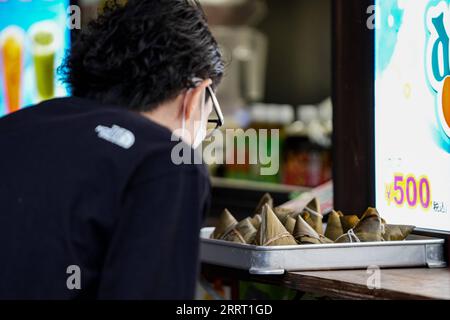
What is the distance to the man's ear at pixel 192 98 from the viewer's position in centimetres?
152

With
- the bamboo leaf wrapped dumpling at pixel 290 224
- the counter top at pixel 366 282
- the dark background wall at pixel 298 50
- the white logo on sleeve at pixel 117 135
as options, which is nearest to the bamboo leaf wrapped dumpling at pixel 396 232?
the counter top at pixel 366 282

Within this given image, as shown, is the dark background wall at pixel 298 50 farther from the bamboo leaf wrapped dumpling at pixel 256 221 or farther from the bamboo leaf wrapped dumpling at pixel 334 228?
the bamboo leaf wrapped dumpling at pixel 334 228

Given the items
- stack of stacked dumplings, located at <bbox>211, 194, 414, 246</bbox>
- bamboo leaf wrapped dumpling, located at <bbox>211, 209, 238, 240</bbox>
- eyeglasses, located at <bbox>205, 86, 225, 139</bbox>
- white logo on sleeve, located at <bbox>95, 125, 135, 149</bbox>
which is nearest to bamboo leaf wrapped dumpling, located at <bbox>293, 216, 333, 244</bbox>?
stack of stacked dumplings, located at <bbox>211, 194, 414, 246</bbox>

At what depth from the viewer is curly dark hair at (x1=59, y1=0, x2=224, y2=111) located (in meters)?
1.45

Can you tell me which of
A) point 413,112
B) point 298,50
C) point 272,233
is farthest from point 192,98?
point 298,50

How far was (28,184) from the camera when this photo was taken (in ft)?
4.31

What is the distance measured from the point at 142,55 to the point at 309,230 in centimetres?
66

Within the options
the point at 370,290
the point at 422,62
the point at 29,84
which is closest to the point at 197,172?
the point at 370,290

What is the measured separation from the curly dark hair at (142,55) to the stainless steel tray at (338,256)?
1.52 feet

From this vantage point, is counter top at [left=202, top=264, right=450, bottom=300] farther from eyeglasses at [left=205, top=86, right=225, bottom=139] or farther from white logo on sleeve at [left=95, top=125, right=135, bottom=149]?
white logo on sleeve at [left=95, top=125, right=135, bottom=149]

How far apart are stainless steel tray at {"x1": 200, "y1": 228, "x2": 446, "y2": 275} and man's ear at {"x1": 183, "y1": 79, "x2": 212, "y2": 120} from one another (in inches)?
15.9

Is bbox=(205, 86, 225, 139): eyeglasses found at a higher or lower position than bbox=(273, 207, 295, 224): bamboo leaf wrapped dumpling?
higher

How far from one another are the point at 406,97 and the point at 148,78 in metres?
0.83

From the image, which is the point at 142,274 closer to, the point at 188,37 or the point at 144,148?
the point at 144,148
